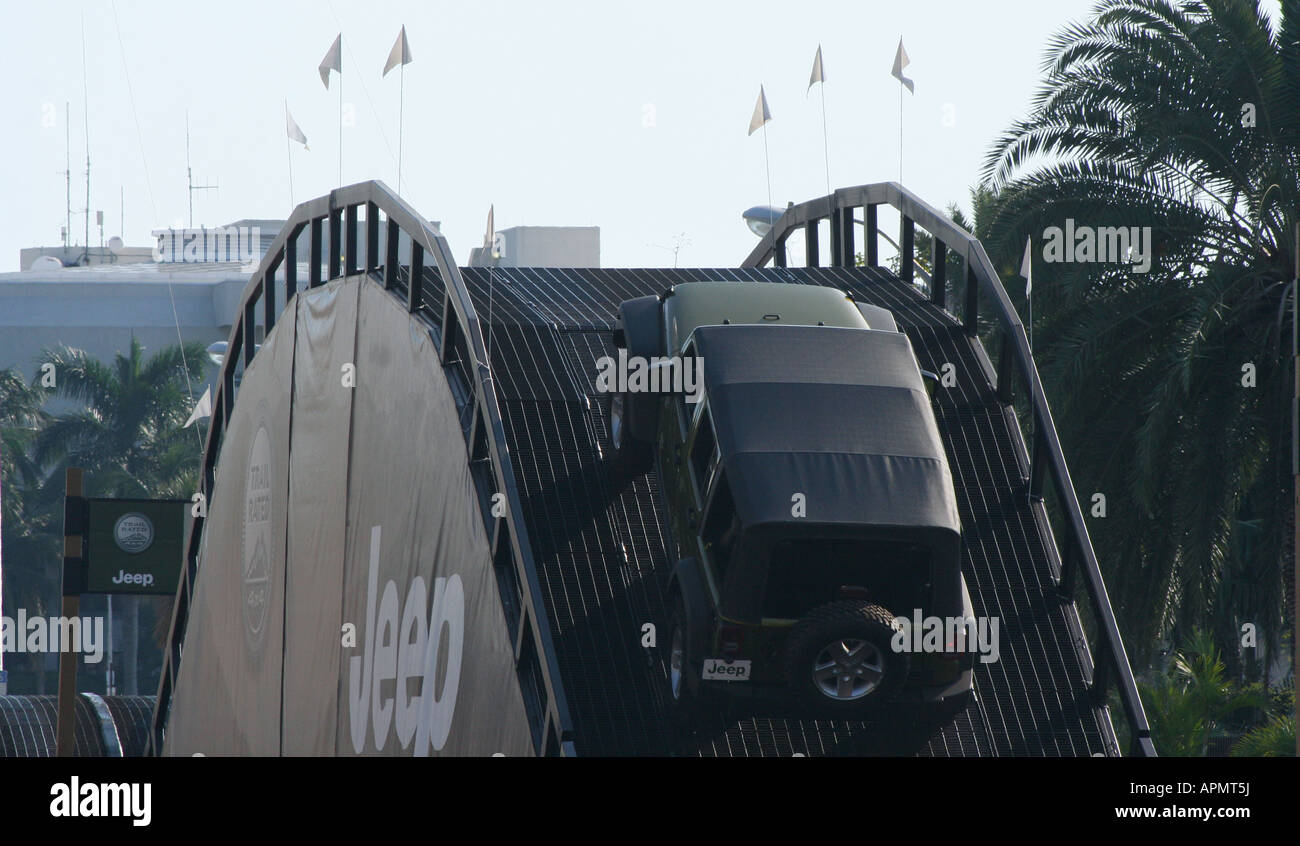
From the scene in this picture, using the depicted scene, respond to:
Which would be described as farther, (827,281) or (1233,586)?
(1233,586)

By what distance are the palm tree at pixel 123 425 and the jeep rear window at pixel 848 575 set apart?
50.5 m

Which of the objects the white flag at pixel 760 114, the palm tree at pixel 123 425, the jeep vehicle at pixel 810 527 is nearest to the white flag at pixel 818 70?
the white flag at pixel 760 114

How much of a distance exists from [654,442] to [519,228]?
7627 cm

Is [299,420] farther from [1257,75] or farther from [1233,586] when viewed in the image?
[1233,586]

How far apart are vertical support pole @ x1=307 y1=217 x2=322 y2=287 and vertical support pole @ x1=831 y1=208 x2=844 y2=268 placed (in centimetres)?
686

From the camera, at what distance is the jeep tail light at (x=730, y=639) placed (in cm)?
1207

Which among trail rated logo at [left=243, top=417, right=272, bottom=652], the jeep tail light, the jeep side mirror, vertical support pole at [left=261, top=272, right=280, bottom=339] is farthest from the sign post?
the jeep tail light

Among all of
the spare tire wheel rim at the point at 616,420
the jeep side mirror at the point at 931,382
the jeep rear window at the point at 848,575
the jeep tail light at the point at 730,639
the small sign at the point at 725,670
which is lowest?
the small sign at the point at 725,670

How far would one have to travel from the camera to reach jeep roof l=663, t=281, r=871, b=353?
1421 cm

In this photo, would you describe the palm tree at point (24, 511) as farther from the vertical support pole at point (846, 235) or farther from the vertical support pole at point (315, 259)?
the vertical support pole at point (846, 235)
